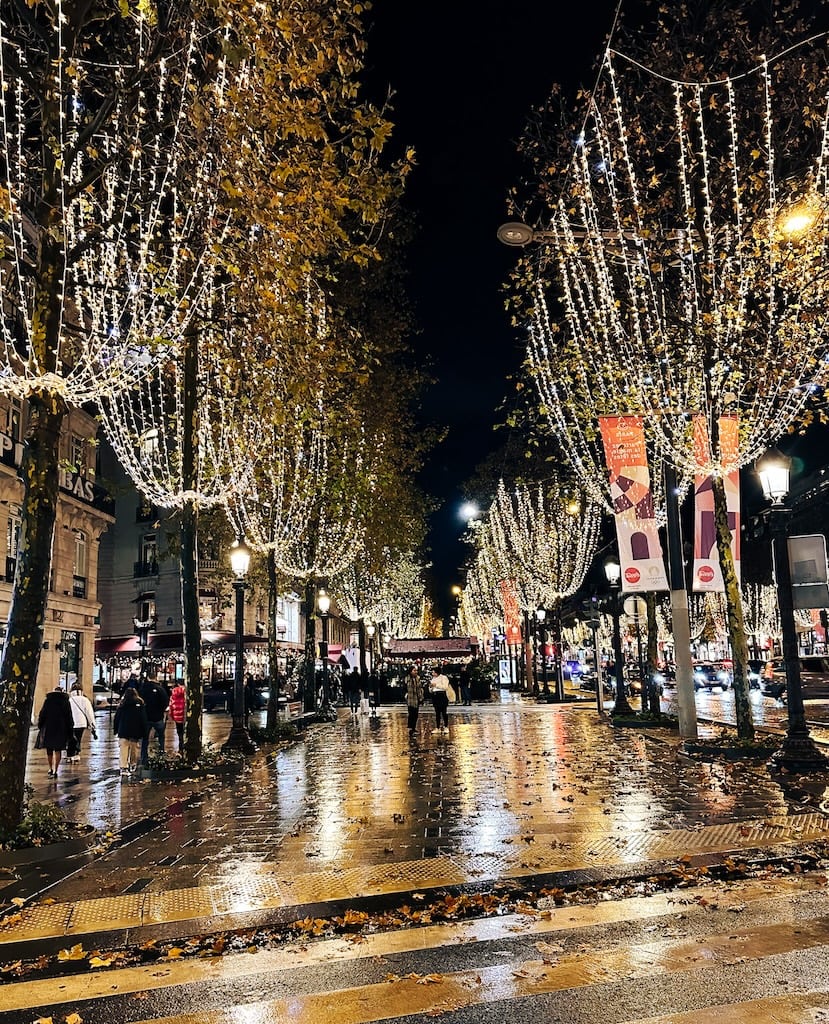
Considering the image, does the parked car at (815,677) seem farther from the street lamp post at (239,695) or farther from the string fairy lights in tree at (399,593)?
the street lamp post at (239,695)

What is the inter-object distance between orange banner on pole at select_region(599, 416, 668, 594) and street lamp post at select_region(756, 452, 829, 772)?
3.61 m

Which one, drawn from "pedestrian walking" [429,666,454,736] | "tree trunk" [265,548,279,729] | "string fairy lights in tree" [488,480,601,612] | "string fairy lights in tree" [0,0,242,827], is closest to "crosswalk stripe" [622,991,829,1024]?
"string fairy lights in tree" [0,0,242,827]

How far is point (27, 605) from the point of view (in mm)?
9117

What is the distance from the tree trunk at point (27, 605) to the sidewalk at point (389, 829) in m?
1.46

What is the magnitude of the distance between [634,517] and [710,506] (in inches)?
68.6

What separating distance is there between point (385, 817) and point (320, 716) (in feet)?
63.4

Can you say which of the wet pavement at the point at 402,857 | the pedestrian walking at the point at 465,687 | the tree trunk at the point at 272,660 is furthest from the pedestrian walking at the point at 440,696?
the pedestrian walking at the point at 465,687

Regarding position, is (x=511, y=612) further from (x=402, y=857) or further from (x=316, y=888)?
(x=316, y=888)

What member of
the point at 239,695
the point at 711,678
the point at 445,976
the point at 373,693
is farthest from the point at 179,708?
the point at 711,678

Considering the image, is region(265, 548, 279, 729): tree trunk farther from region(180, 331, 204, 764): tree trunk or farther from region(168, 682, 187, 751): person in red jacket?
region(180, 331, 204, 764): tree trunk

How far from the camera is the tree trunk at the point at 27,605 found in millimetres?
8828

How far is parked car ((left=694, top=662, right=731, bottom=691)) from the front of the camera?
1982 inches

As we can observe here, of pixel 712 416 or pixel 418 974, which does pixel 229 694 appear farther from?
pixel 418 974

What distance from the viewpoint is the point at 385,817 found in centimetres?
994
